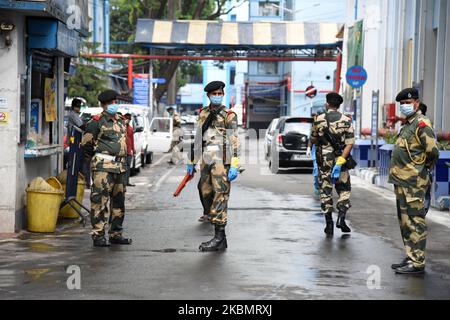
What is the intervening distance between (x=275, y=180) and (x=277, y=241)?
1138 cm

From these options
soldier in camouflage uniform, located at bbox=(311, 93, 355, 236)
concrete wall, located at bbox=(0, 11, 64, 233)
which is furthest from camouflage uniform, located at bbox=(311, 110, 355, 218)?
concrete wall, located at bbox=(0, 11, 64, 233)

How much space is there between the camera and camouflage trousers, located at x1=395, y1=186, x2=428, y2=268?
31.1 feet

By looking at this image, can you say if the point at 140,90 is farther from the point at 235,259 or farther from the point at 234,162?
the point at 235,259

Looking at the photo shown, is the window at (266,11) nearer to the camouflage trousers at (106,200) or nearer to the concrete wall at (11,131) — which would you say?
the concrete wall at (11,131)

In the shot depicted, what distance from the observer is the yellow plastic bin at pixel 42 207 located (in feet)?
41.0

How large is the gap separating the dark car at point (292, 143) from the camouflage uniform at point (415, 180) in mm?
15905

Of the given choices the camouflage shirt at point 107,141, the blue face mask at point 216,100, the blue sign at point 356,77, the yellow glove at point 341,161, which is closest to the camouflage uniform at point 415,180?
the blue face mask at point 216,100

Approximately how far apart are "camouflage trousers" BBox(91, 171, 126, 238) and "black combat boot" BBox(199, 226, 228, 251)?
4.10ft

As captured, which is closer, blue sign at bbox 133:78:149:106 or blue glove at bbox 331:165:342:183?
blue glove at bbox 331:165:342:183

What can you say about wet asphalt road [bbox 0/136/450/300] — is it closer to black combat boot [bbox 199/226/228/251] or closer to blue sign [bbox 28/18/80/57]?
black combat boot [bbox 199/226/228/251]

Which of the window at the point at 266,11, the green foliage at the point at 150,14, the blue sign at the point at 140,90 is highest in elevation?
the window at the point at 266,11

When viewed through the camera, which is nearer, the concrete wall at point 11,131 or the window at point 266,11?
the concrete wall at point 11,131
